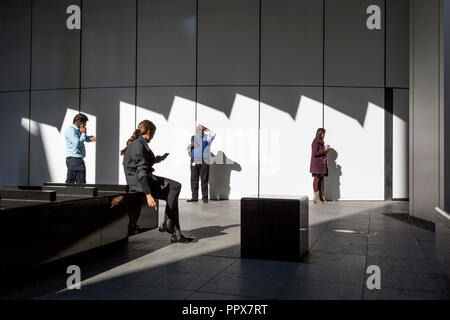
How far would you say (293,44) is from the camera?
10.6m

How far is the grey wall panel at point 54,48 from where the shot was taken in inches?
455

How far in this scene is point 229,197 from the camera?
10758 millimetres

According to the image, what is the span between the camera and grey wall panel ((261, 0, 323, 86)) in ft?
34.7

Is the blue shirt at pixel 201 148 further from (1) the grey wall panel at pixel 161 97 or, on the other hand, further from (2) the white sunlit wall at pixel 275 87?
(1) the grey wall panel at pixel 161 97

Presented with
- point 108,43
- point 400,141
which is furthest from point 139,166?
point 400,141

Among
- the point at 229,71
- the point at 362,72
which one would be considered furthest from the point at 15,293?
the point at 362,72

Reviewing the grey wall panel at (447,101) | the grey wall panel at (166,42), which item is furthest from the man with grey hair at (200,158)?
the grey wall panel at (447,101)

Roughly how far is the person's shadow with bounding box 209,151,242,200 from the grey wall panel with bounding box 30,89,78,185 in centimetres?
467

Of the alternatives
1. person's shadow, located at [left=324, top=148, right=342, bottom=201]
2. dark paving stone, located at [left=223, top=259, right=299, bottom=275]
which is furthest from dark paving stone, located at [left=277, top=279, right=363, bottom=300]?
person's shadow, located at [left=324, top=148, right=342, bottom=201]

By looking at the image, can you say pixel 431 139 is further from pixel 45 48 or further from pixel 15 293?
pixel 45 48

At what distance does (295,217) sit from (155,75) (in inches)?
309

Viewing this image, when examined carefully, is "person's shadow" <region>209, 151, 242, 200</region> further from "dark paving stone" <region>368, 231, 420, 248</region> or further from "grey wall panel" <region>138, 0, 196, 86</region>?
"dark paving stone" <region>368, 231, 420, 248</region>

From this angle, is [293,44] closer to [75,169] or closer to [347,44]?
[347,44]

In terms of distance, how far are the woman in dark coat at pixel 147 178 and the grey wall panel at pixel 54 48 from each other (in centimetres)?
744
